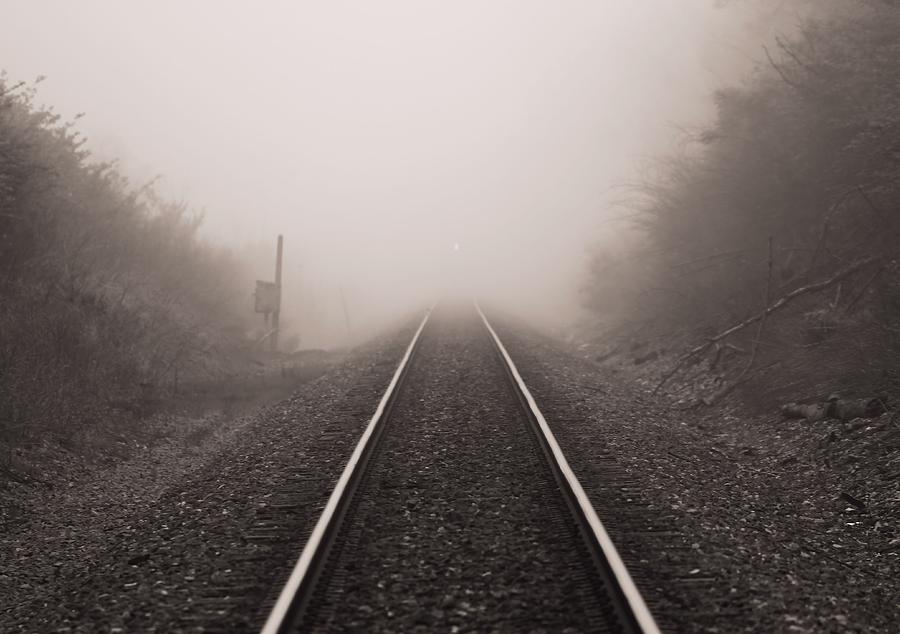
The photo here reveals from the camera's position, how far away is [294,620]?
11.5 feet

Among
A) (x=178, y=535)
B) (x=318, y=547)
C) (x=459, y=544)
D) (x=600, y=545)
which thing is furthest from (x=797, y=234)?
(x=178, y=535)

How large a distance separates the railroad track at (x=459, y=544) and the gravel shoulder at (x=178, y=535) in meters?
0.30

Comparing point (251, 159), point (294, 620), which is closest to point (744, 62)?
point (294, 620)

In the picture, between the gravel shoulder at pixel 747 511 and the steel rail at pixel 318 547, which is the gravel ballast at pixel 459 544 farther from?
the gravel shoulder at pixel 747 511

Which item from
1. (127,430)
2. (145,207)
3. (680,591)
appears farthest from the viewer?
(145,207)

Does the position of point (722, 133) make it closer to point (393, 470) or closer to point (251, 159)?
point (393, 470)

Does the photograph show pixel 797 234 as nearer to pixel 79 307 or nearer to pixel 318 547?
pixel 318 547

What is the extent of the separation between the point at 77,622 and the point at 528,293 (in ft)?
153

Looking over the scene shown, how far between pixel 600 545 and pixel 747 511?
1.97 metres

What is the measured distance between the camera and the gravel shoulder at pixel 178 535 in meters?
3.86

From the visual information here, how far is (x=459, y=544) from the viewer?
15.0 ft

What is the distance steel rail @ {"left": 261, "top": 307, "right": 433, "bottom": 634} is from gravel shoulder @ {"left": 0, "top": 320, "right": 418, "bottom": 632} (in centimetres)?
16

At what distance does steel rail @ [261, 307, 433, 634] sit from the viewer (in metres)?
3.48

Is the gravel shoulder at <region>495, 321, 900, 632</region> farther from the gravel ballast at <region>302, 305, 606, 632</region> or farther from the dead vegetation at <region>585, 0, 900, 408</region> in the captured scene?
the dead vegetation at <region>585, 0, 900, 408</region>
